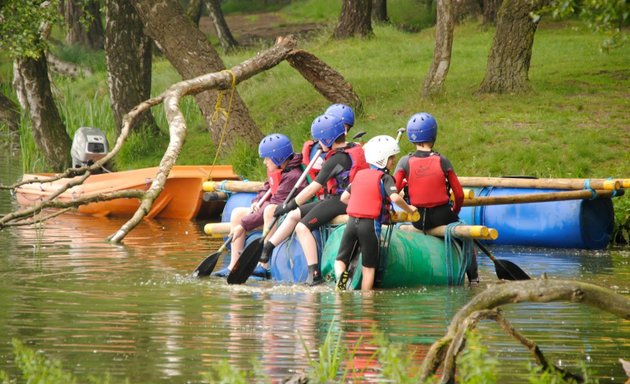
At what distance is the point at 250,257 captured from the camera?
12680 mm

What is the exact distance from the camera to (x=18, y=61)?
79.1ft

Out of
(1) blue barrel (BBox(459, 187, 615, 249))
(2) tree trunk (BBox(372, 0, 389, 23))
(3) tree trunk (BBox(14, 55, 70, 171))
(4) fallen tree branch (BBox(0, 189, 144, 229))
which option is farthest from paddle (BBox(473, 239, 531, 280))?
(2) tree trunk (BBox(372, 0, 389, 23))

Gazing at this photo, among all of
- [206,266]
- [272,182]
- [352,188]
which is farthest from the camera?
[272,182]

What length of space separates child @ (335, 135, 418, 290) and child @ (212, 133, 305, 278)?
1.29 m

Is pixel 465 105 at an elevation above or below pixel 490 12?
below

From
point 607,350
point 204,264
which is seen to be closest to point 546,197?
point 204,264

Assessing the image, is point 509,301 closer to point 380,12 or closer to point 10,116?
point 10,116

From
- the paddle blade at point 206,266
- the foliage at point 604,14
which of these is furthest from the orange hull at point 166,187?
the foliage at point 604,14

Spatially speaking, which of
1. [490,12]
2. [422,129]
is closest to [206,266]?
[422,129]

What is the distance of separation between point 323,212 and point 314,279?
68 centimetres

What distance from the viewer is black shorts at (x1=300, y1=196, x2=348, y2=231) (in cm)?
1257

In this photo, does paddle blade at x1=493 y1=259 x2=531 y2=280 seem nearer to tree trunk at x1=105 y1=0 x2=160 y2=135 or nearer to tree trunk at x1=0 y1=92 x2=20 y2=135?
tree trunk at x1=105 y1=0 x2=160 y2=135

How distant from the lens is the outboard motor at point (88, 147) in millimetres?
20109

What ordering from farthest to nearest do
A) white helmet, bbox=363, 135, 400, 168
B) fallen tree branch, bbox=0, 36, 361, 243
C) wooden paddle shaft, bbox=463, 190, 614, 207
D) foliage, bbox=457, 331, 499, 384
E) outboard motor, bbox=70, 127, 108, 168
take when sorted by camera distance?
outboard motor, bbox=70, 127, 108, 168, wooden paddle shaft, bbox=463, 190, 614, 207, white helmet, bbox=363, 135, 400, 168, fallen tree branch, bbox=0, 36, 361, 243, foliage, bbox=457, 331, 499, 384
